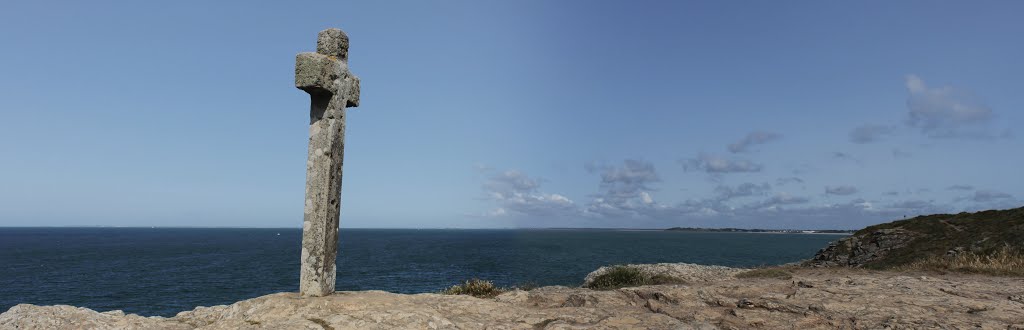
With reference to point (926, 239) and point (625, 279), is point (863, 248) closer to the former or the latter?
point (926, 239)

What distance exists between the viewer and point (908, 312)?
9727 mm

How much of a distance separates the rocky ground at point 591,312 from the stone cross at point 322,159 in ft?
2.13

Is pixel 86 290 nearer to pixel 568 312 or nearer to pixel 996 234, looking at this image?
pixel 568 312

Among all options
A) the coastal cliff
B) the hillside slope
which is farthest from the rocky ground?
the hillside slope

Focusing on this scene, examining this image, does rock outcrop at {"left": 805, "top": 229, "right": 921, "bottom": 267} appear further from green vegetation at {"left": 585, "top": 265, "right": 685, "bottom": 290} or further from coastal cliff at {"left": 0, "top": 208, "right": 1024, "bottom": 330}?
coastal cliff at {"left": 0, "top": 208, "right": 1024, "bottom": 330}

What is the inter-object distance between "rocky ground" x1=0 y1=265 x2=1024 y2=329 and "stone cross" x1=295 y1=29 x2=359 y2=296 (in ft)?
2.13

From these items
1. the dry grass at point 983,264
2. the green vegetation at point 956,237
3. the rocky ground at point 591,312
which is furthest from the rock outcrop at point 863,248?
the rocky ground at point 591,312

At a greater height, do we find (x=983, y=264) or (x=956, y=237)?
(x=956, y=237)

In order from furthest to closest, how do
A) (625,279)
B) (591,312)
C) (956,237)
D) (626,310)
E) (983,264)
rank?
(956,237), (625,279), (983,264), (626,310), (591,312)

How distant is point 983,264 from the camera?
19641 mm

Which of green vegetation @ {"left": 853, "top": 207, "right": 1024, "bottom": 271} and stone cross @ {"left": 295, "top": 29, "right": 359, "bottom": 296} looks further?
green vegetation @ {"left": 853, "top": 207, "right": 1024, "bottom": 271}

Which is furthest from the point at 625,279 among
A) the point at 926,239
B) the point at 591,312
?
the point at 926,239

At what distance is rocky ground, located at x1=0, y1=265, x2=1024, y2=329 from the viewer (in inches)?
330

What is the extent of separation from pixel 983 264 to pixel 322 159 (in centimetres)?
2373
